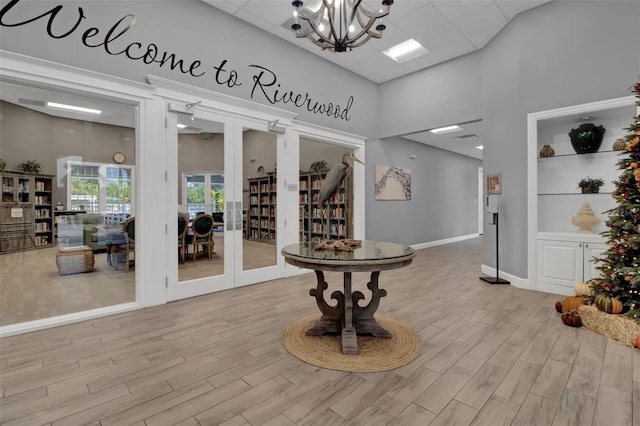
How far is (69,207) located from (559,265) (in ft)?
21.1

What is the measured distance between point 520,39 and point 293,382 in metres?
5.32

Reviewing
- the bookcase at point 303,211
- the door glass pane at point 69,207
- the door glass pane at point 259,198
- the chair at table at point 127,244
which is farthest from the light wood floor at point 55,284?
the bookcase at point 303,211

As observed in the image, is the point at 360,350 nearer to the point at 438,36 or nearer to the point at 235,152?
the point at 235,152

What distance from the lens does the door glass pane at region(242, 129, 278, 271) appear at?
4.54 m

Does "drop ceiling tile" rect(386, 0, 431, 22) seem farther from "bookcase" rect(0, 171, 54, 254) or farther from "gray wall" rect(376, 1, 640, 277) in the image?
"bookcase" rect(0, 171, 54, 254)

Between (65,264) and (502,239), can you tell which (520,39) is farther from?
(65,264)

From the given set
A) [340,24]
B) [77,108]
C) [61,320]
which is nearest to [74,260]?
[61,320]

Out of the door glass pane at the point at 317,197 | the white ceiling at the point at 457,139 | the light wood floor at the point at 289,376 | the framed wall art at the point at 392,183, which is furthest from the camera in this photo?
the white ceiling at the point at 457,139

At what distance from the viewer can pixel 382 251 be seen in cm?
258

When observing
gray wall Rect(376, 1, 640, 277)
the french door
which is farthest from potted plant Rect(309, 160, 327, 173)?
gray wall Rect(376, 1, 640, 277)

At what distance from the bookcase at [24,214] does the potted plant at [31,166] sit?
0.26 feet

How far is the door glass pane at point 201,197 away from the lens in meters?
3.90

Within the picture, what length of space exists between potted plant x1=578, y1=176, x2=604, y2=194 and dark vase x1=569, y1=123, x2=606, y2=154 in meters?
0.38

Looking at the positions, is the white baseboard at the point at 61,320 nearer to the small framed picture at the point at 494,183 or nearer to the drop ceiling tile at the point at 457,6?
the small framed picture at the point at 494,183
